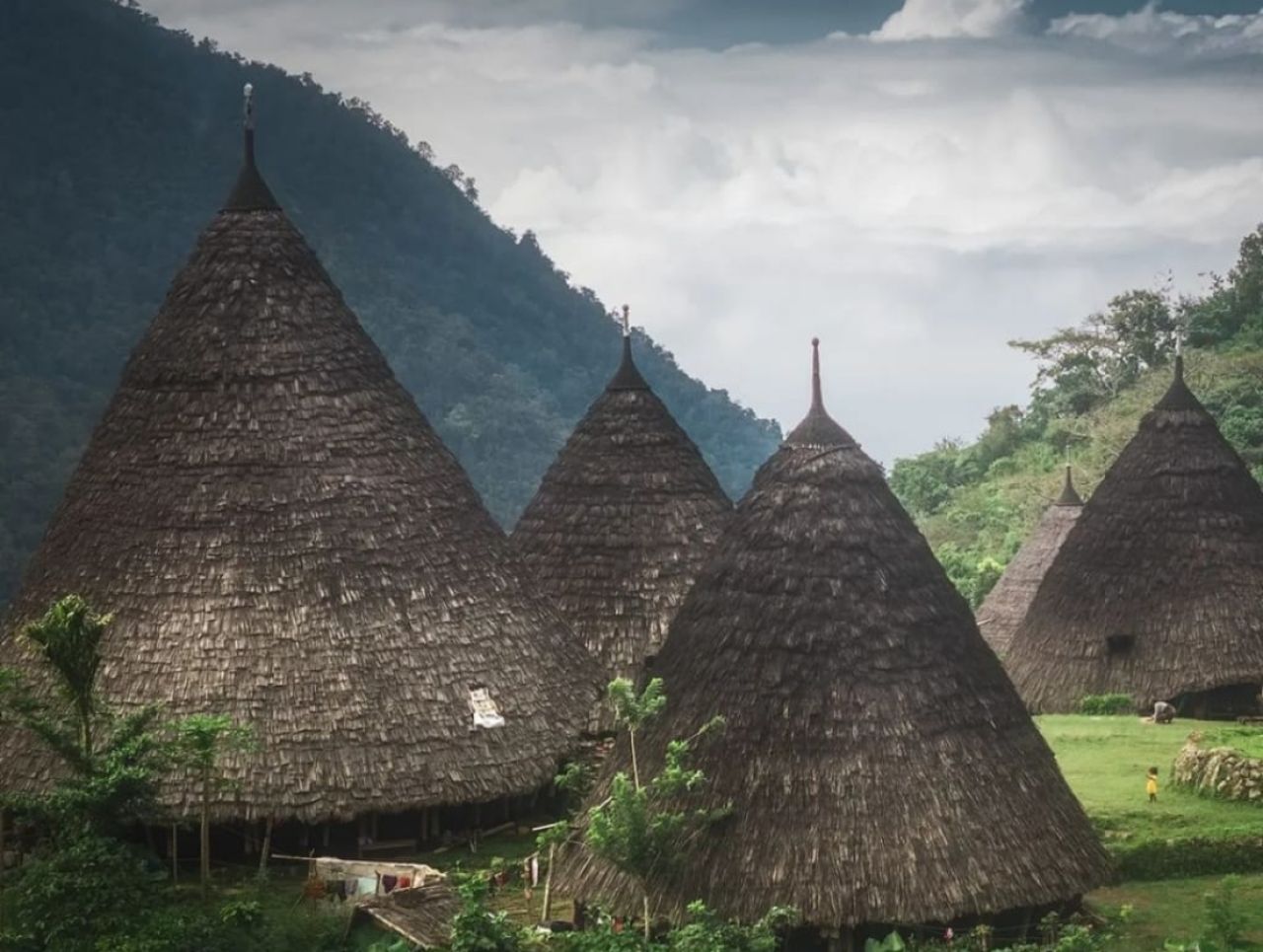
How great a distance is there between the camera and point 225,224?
22922 mm

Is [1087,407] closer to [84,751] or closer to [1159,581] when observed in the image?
[1159,581]

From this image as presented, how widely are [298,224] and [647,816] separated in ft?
181

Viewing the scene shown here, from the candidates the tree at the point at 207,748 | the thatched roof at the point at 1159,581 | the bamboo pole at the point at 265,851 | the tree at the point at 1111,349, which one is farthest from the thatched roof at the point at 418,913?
the tree at the point at 1111,349

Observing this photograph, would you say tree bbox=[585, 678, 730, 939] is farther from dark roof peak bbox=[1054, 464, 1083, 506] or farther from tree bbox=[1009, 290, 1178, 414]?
tree bbox=[1009, 290, 1178, 414]

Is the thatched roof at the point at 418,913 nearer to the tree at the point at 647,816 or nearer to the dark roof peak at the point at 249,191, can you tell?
the tree at the point at 647,816

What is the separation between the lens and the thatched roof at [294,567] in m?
20.5

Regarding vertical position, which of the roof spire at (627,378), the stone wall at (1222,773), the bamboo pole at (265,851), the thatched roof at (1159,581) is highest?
the roof spire at (627,378)

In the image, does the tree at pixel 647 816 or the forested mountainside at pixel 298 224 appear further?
the forested mountainside at pixel 298 224

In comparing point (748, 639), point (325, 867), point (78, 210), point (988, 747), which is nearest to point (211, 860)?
point (325, 867)

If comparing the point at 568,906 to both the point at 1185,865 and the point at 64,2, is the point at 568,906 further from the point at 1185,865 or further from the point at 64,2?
the point at 64,2

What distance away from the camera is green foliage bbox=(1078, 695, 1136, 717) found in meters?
30.1

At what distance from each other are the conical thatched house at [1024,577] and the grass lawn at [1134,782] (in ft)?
24.1

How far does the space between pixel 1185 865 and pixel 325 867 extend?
8.49 meters

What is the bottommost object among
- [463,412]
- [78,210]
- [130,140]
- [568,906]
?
[568,906]
